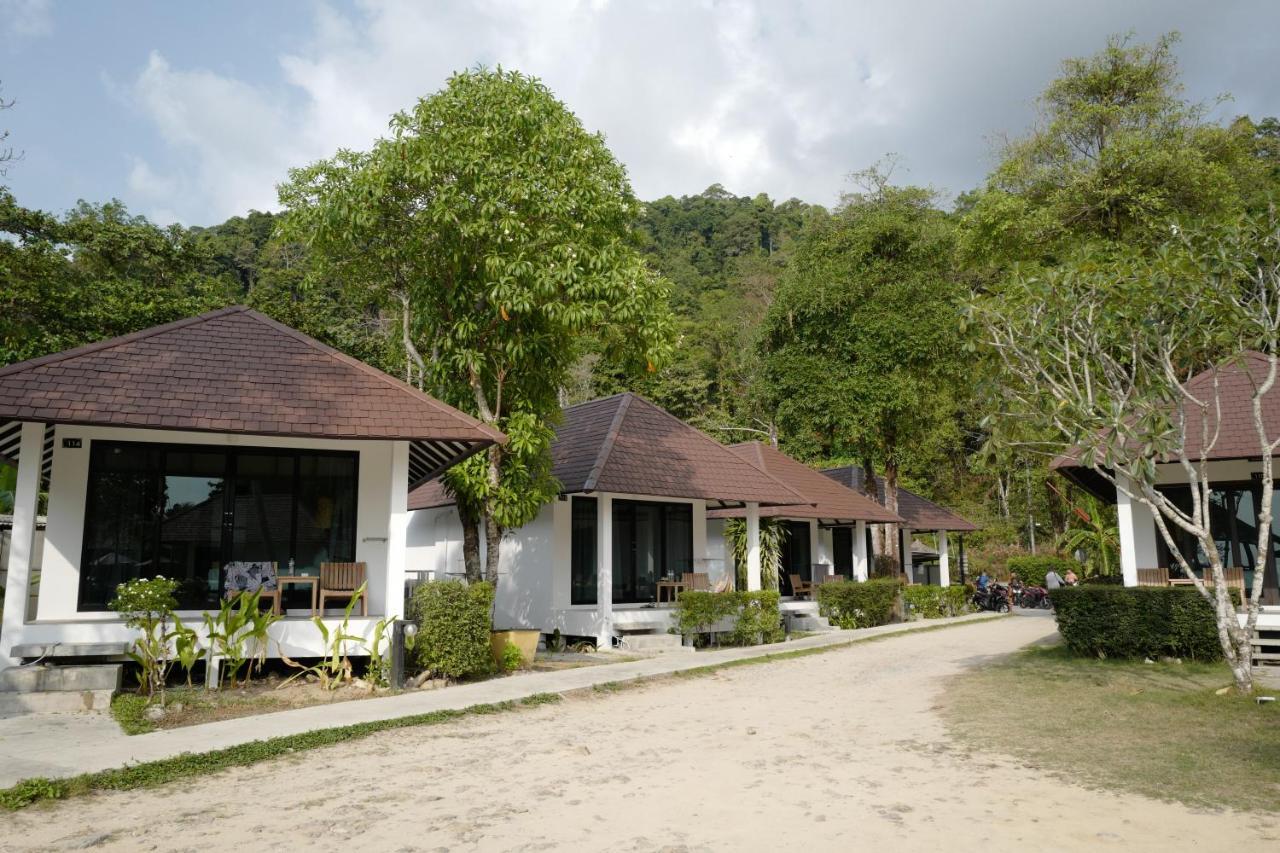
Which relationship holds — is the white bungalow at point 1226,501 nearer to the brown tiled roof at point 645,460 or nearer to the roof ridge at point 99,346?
the brown tiled roof at point 645,460

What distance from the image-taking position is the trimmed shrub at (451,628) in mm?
11023

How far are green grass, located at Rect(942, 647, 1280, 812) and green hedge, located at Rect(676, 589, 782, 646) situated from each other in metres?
5.16

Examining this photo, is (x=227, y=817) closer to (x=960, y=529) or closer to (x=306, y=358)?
(x=306, y=358)

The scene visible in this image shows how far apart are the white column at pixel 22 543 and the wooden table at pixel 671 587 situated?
10.7m

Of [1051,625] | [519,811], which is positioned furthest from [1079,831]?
[1051,625]

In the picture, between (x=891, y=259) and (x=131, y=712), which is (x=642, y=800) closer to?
(x=131, y=712)

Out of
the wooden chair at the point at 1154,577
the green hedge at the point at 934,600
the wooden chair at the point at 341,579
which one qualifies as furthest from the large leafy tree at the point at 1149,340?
the green hedge at the point at 934,600

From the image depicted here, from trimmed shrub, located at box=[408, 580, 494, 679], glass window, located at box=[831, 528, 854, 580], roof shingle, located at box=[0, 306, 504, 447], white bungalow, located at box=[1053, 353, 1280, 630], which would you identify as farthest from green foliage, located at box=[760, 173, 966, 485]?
trimmed shrub, located at box=[408, 580, 494, 679]

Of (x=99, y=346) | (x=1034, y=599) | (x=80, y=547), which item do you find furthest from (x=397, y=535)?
(x=1034, y=599)

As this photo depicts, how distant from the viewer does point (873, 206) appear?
26656 millimetres

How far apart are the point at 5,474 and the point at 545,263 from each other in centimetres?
1244

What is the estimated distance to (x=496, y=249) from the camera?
12773 mm

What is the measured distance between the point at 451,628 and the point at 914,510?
71.2 ft

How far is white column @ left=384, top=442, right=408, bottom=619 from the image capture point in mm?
11312
